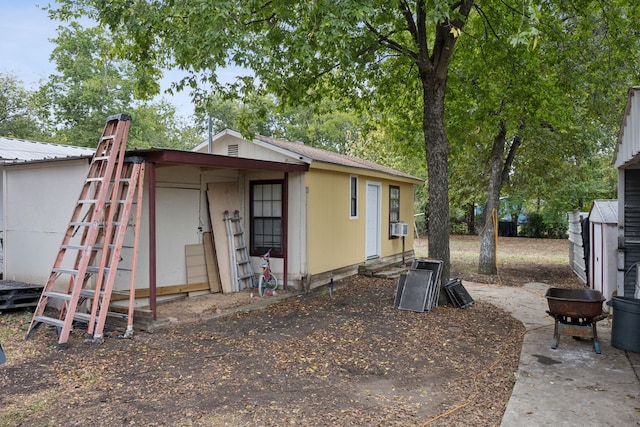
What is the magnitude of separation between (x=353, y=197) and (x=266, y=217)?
2.56 meters

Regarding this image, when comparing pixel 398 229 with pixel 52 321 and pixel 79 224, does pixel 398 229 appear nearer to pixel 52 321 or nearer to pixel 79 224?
pixel 79 224

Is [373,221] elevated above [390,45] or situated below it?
below

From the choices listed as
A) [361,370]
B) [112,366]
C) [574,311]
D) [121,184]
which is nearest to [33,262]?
[121,184]

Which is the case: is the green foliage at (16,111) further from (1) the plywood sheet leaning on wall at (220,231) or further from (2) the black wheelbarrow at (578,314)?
(2) the black wheelbarrow at (578,314)

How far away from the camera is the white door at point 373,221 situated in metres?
11.3

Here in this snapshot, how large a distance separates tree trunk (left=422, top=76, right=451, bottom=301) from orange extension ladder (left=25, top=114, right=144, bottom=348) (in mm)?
4815

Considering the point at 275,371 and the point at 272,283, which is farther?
the point at 272,283

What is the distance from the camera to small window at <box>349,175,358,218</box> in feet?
34.0

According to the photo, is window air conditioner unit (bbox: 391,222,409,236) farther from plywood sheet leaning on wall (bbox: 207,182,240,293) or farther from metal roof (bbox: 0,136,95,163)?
metal roof (bbox: 0,136,95,163)

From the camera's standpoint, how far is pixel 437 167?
305 inches

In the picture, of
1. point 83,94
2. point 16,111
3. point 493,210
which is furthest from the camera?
point 16,111

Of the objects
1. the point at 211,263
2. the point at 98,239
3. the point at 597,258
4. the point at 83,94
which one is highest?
the point at 83,94

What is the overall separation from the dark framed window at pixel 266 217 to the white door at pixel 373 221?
3167 millimetres

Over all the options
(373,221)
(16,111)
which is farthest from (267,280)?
(16,111)
